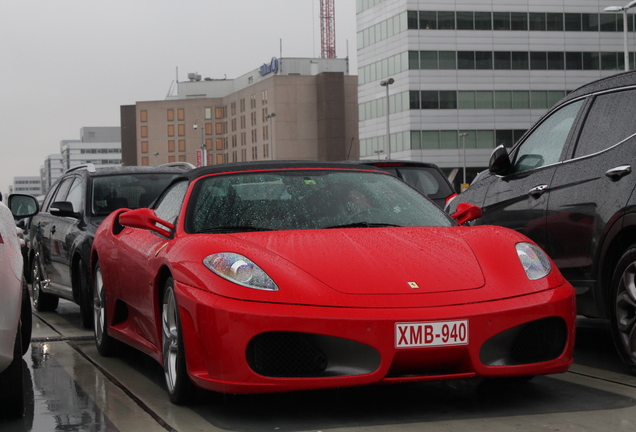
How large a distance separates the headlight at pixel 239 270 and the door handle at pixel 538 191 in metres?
2.86

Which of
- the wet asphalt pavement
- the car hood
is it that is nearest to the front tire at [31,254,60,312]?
the wet asphalt pavement

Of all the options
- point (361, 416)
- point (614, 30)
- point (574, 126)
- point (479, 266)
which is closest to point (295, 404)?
point (361, 416)

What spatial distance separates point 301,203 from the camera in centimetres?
566

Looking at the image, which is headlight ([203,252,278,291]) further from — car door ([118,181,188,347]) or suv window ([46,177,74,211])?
suv window ([46,177,74,211])

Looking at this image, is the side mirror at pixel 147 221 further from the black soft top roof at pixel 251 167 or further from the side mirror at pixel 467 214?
the side mirror at pixel 467 214

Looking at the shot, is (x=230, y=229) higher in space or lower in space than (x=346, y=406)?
higher

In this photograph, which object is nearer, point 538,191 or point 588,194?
point 588,194

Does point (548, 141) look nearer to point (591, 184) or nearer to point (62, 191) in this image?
point (591, 184)

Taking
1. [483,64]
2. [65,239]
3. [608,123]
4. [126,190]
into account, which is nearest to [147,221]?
[608,123]

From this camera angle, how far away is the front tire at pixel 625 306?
18.9 ft

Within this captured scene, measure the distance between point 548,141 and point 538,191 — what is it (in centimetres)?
46

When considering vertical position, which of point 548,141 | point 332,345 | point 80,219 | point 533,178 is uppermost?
point 548,141

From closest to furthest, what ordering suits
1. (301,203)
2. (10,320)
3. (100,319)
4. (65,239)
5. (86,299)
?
(10,320), (301,203), (100,319), (86,299), (65,239)

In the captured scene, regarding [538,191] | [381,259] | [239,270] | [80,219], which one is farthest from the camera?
[80,219]
